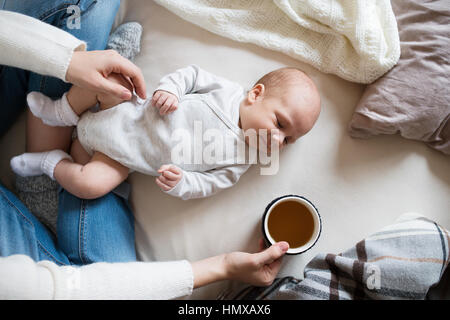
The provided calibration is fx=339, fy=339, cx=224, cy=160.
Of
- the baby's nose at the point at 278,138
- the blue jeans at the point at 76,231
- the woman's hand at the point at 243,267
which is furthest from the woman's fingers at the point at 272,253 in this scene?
the blue jeans at the point at 76,231

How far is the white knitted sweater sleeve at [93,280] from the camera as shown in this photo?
2.14 ft

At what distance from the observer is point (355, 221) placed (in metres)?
1.00

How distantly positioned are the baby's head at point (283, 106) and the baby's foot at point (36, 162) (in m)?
0.54

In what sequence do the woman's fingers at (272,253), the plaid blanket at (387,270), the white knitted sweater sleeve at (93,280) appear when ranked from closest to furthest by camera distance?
1. the white knitted sweater sleeve at (93,280)
2. the plaid blanket at (387,270)
3. the woman's fingers at (272,253)

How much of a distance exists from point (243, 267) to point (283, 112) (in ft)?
1.40

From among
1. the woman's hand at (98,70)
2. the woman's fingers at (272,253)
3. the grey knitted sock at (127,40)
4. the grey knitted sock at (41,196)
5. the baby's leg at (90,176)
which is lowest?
the woman's fingers at (272,253)

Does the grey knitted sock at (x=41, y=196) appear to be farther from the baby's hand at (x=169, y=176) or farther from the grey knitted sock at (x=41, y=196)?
the baby's hand at (x=169, y=176)

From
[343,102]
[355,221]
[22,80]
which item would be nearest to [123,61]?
[22,80]

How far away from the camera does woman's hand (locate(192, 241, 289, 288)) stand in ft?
2.88

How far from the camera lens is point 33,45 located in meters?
0.79

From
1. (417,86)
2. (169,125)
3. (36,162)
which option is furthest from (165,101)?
(417,86)

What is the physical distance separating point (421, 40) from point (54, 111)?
3.36 feet

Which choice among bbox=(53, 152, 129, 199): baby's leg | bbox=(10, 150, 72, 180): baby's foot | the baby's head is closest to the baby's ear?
the baby's head

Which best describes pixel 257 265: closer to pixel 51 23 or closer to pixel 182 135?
pixel 182 135
